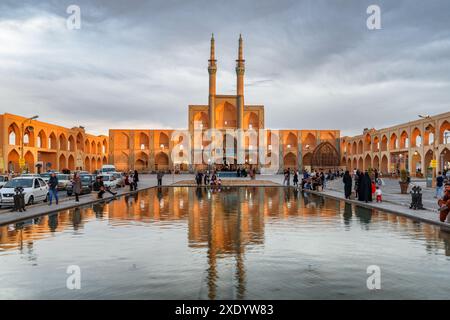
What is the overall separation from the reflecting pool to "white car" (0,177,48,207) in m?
4.36

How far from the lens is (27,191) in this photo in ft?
53.7

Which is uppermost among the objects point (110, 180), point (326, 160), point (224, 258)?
point (326, 160)

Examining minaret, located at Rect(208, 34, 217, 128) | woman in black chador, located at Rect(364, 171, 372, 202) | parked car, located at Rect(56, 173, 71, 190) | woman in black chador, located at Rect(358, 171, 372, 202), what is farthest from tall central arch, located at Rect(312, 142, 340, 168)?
woman in black chador, located at Rect(364, 171, 372, 202)

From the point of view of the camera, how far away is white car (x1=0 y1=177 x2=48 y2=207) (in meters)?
15.7

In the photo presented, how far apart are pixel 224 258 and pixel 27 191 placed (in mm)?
11942

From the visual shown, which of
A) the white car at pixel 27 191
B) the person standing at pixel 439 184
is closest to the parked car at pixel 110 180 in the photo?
the white car at pixel 27 191

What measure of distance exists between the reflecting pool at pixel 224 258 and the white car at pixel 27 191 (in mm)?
4362

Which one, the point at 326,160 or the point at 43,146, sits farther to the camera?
the point at 326,160

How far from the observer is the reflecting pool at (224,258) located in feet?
17.1

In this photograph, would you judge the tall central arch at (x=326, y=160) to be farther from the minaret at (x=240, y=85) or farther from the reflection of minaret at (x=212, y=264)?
the reflection of minaret at (x=212, y=264)

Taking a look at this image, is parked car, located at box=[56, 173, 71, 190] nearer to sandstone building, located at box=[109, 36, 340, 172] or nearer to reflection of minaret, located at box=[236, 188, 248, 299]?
reflection of minaret, located at box=[236, 188, 248, 299]

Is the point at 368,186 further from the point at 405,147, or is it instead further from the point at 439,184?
the point at 405,147

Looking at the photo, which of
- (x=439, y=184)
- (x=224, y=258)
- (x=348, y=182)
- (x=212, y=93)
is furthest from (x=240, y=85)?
(x=224, y=258)

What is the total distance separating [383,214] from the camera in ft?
45.1
